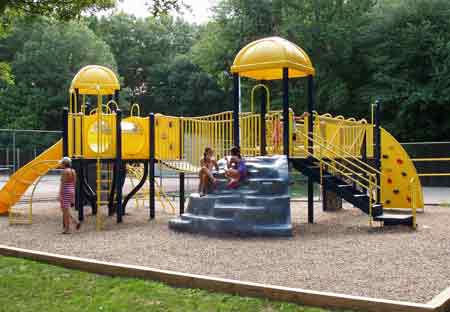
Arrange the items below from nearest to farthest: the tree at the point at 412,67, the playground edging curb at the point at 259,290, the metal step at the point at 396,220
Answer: the playground edging curb at the point at 259,290
the metal step at the point at 396,220
the tree at the point at 412,67

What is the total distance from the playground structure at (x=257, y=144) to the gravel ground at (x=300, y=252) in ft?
3.10

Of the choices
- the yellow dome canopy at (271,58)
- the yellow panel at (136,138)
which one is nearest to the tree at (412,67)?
the yellow dome canopy at (271,58)

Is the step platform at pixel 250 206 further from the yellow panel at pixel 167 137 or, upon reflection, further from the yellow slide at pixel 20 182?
the yellow slide at pixel 20 182

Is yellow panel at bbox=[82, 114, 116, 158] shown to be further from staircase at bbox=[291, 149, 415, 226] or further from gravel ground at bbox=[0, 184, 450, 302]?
staircase at bbox=[291, 149, 415, 226]

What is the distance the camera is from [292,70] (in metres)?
14.1

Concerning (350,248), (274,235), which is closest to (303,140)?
(274,235)

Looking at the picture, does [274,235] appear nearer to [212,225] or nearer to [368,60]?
[212,225]

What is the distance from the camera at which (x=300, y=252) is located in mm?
9820

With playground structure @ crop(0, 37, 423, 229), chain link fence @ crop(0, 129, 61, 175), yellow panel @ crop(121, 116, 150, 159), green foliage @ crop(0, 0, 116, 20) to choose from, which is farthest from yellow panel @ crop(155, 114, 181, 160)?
chain link fence @ crop(0, 129, 61, 175)

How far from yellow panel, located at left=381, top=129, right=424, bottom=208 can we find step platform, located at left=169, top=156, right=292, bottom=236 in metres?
4.69

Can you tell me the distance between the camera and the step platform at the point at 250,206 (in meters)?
11.6

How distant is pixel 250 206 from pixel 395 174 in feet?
19.9

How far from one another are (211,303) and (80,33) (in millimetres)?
48328

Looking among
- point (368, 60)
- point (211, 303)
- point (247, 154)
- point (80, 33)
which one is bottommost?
point (211, 303)
